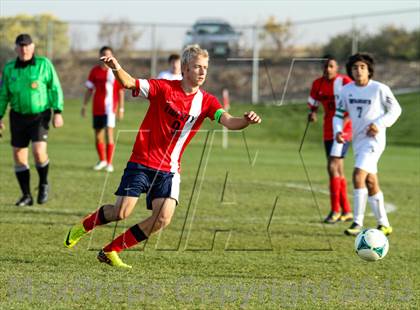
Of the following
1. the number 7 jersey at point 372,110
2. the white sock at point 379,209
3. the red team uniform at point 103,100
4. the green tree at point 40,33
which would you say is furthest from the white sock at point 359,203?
the green tree at point 40,33

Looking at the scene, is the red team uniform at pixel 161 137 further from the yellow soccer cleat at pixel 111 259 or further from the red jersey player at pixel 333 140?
the red jersey player at pixel 333 140

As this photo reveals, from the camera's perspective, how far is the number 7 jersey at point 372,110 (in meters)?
11.0

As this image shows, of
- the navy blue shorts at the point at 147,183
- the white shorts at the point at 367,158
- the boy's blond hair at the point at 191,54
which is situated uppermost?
the boy's blond hair at the point at 191,54

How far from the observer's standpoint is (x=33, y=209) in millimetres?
12188

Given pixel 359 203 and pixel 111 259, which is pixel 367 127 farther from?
pixel 111 259

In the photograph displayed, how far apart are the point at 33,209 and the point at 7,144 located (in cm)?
1307

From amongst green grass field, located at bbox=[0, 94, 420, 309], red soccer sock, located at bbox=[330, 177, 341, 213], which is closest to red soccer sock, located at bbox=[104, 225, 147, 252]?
green grass field, located at bbox=[0, 94, 420, 309]

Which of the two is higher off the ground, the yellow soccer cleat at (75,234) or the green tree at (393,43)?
the green tree at (393,43)

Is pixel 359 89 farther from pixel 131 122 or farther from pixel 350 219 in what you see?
pixel 131 122

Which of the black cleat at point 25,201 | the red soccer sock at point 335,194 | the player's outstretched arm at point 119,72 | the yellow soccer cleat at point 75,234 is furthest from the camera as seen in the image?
the black cleat at point 25,201

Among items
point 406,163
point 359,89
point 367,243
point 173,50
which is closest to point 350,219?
point 359,89

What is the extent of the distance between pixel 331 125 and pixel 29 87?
159 inches

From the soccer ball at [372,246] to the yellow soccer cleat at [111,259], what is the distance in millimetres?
2160

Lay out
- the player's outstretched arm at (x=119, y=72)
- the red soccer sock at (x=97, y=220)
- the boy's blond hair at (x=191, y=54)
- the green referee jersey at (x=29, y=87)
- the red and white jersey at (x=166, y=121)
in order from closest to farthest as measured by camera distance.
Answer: the player's outstretched arm at (x=119, y=72) < the boy's blond hair at (x=191, y=54) < the red and white jersey at (x=166, y=121) < the red soccer sock at (x=97, y=220) < the green referee jersey at (x=29, y=87)
